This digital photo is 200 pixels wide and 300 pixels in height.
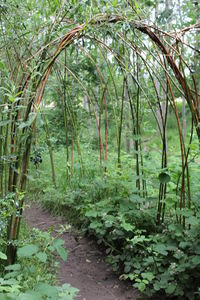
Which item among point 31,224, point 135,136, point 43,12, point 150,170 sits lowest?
point 31,224

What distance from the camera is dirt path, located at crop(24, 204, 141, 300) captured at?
2.64 metres

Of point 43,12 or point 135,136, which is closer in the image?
point 43,12

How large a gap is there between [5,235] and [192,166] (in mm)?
1948

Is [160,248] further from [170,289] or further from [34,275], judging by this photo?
[34,275]

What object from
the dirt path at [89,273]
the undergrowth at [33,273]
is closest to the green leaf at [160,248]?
the dirt path at [89,273]

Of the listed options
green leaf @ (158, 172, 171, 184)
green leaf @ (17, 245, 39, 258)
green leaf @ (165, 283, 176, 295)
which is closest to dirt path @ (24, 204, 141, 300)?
green leaf @ (165, 283, 176, 295)

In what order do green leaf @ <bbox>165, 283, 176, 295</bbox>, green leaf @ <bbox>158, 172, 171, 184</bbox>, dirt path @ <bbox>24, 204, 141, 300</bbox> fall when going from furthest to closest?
green leaf @ <bbox>158, 172, 171, 184</bbox> → dirt path @ <bbox>24, 204, 141, 300</bbox> → green leaf @ <bbox>165, 283, 176, 295</bbox>

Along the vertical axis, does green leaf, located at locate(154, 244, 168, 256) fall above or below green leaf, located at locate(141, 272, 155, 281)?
above

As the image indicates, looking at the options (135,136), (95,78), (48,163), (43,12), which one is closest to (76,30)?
(43,12)

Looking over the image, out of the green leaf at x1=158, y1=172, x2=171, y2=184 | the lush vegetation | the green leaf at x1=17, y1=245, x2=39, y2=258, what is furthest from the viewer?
the green leaf at x1=158, y1=172, x2=171, y2=184

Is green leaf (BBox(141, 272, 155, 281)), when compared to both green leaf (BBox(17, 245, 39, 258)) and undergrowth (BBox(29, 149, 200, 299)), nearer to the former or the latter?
undergrowth (BBox(29, 149, 200, 299))

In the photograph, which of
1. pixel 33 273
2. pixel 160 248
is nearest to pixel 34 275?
pixel 33 273

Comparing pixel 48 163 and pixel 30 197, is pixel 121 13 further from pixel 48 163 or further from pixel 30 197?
pixel 48 163

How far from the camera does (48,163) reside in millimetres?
6297
